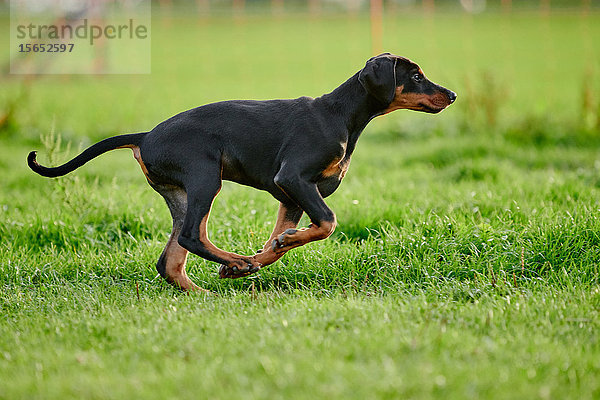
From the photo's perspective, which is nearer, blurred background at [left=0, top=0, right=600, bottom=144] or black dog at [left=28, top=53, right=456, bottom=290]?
black dog at [left=28, top=53, right=456, bottom=290]

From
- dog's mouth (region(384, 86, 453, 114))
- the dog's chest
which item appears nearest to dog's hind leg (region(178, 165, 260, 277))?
the dog's chest

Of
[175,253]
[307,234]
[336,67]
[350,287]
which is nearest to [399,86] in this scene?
[307,234]

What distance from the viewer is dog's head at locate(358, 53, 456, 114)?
4480mm

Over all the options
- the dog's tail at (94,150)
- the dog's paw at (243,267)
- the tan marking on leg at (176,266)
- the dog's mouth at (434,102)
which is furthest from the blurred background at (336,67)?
the dog's mouth at (434,102)

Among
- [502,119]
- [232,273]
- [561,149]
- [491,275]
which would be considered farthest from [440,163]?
[232,273]

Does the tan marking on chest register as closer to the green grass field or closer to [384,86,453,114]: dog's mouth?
[384,86,453,114]: dog's mouth

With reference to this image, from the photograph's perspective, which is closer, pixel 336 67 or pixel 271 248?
pixel 271 248

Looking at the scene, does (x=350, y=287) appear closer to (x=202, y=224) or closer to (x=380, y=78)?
(x=202, y=224)

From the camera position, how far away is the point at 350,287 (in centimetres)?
447

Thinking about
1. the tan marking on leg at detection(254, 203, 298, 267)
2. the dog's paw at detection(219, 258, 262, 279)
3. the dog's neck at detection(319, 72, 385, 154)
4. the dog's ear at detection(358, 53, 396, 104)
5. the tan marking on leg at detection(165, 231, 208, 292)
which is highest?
the dog's ear at detection(358, 53, 396, 104)

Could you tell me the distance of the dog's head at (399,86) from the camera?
4480mm

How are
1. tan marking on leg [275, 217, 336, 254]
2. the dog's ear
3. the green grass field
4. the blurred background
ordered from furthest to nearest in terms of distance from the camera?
the blurred background < the dog's ear < tan marking on leg [275, 217, 336, 254] < the green grass field

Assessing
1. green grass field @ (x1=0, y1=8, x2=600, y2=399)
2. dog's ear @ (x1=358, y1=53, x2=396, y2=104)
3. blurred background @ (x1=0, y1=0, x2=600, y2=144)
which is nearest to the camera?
green grass field @ (x1=0, y1=8, x2=600, y2=399)

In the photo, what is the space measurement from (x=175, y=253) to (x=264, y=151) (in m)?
0.95
